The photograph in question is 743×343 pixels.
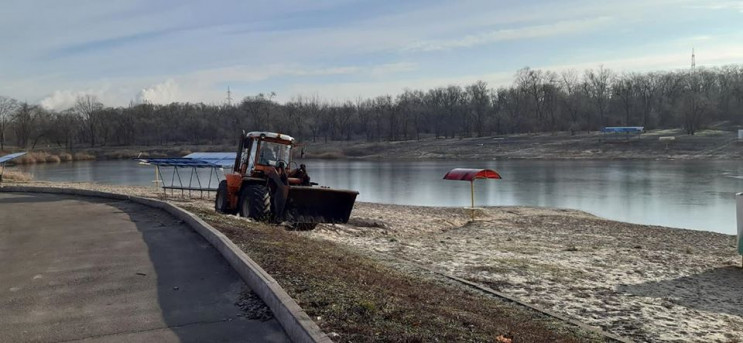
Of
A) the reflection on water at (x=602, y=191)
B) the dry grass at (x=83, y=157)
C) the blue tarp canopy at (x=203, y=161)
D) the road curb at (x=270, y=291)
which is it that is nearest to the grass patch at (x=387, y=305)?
the road curb at (x=270, y=291)

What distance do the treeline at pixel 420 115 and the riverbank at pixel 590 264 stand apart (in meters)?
79.4

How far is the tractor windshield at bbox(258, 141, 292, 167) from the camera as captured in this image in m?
16.7

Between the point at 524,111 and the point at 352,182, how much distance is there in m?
70.1

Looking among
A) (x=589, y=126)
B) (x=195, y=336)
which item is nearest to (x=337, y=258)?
(x=195, y=336)

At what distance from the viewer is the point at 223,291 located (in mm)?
7172

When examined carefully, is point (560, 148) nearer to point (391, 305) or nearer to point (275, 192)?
point (275, 192)

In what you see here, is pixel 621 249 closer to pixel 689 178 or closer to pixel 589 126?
pixel 689 178

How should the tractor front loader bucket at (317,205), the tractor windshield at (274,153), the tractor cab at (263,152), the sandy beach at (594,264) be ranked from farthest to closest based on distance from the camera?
the tractor windshield at (274,153), the tractor cab at (263,152), the tractor front loader bucket at (317,205), the sandy beach at (594,264)

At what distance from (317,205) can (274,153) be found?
230 cm

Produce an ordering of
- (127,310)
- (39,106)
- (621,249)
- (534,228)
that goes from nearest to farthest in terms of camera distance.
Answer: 1. (127,310)
2. (621,249)
3. (534,228)
4. (39,106)

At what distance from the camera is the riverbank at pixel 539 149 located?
64.1 metres

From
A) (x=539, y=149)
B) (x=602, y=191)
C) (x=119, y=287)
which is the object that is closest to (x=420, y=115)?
(x=539, y=149)

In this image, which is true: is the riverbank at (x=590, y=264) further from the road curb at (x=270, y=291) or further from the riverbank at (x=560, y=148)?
the riverbank at (x=560, y=148)

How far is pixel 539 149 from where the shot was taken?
238 feet
